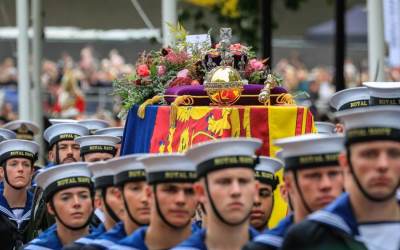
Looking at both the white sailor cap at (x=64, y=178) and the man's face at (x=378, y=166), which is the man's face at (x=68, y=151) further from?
the man's face at (x=378, y=166)

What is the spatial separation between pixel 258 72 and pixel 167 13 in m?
3.87

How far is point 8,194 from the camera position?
15.8m

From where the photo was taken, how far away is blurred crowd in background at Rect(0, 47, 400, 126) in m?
29.0

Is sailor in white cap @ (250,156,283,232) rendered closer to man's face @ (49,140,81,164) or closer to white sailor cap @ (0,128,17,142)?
man's face @ (49,140,81,164)

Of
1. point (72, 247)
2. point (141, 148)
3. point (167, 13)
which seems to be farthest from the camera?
point (167, 13)

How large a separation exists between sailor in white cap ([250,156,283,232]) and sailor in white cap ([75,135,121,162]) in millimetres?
3561

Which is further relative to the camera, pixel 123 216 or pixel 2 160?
pixel 2 160

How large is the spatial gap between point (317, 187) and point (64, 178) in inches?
123

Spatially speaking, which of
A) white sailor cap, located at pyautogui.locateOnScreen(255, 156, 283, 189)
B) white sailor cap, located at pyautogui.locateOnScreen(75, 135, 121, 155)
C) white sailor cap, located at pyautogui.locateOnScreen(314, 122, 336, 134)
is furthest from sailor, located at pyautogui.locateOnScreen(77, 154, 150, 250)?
white sailor cap, located at pyautogui.locateOnScreen(75, 135, 121, 155)

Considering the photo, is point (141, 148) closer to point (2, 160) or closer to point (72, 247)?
point (2, 160)

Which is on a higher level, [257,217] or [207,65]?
[207,65]

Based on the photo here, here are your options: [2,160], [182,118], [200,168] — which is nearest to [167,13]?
[2,160]

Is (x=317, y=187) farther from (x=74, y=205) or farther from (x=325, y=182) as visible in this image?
(x=74, y=205)

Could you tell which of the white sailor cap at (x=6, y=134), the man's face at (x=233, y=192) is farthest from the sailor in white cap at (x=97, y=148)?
the man's face at (x=233, y=192)
